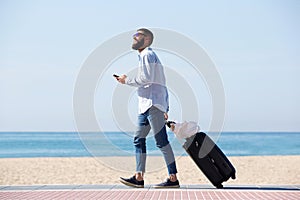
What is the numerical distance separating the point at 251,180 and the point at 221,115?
421 centimetres

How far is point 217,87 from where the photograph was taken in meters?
8.19

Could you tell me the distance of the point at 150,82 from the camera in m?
7.80

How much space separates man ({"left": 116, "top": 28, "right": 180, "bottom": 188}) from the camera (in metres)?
7.79

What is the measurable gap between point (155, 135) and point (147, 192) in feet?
2.40

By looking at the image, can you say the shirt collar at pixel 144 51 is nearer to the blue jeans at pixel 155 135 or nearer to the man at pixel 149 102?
the man at pixel 149 102

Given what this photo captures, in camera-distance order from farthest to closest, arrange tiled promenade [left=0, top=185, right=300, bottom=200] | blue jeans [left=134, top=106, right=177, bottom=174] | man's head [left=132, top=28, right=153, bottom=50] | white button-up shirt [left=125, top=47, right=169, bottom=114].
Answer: man's head [left=132, top=28, right=153, bottom=50] < blue jeans [left=134, top=106, right=177, bottom=174] < white button-up shirt [left=125, top=47, right=169, bottom=114] < tiled promenade [left=0, top=185, right=300, bottom=200]

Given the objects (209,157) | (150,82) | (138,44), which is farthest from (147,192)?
(138,44)

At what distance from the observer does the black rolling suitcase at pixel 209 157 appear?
791 cm

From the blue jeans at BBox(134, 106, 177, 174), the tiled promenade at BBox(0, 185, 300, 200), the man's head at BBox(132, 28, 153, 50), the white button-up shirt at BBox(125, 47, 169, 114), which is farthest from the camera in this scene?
the man's head at BBox(132, 28, 153, 50)

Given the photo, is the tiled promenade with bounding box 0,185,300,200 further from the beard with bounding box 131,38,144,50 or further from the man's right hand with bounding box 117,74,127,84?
the beard with bounding box 131,38,144,50

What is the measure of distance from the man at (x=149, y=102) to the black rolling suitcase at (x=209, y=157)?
285mm

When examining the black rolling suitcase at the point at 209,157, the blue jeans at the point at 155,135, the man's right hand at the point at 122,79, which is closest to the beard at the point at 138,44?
the man's right hand at the point at 122,79

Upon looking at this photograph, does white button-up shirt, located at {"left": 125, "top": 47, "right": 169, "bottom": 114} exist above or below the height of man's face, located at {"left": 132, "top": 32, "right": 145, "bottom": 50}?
below

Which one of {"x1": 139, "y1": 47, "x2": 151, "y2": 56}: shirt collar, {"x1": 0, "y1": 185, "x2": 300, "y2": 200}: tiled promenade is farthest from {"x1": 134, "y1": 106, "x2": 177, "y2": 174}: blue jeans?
{"x1": 139, "y1": 47, "x2": 151, "y2": 56}: shirt collar
